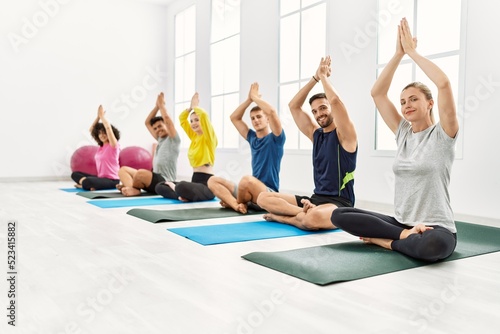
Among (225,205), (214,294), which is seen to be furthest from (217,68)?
(214,294)

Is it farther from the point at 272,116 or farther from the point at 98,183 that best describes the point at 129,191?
the point at 272,116

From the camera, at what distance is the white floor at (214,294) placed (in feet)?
4.90

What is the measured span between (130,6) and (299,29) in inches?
156

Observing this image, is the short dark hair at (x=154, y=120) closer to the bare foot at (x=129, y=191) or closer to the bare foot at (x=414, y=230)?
the bare foot at (x=129, y=191)

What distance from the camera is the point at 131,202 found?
15.1 feet

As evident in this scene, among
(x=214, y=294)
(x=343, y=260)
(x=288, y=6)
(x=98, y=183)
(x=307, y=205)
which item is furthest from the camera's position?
(x=98, y=183)

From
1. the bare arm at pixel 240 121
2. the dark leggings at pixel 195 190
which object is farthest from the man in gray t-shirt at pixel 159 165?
the bare arm at pixel 240 121

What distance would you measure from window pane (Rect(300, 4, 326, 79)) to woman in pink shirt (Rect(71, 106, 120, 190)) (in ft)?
7.81

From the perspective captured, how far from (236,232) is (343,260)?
0.93m

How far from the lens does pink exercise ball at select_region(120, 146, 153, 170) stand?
7.24 m

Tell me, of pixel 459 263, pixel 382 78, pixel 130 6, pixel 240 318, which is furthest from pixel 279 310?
pixel 130 6

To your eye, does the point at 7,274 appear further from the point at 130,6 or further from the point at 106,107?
the point at 130,6

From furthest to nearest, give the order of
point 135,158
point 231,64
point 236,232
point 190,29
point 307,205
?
point 190,29 < point 135,158 < point 231,64 < point 307,205 < point 236,232

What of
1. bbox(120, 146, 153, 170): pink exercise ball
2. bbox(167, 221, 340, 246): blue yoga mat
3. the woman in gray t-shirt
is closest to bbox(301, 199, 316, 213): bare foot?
bbox(167, 221, 340, 246): blue yoga mat
